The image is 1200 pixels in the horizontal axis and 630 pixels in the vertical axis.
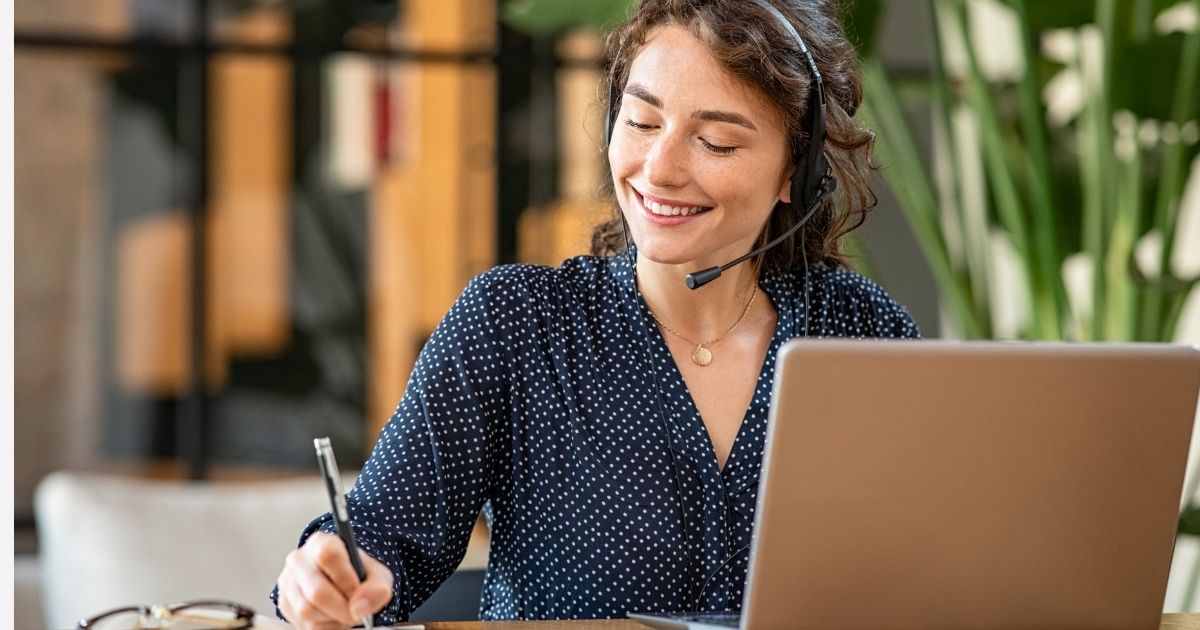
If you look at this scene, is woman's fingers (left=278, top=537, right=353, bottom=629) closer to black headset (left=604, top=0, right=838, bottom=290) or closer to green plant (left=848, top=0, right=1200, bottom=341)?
black headset (left=604, top=0, right=838, bottom=290)

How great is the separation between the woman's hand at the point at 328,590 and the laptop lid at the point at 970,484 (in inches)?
10.8

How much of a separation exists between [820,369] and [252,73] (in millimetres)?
2678

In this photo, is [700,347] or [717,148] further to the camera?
[700,347]

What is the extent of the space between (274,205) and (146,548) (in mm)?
1396

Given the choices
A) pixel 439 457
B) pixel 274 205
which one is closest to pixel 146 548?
pixel 439 457

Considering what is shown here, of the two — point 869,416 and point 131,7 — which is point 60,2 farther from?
point 869,416

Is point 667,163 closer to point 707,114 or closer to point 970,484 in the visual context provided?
point 707,114

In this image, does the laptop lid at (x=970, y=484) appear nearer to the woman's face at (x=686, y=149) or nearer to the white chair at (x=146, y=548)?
the woman's face at (x=686, y=149)

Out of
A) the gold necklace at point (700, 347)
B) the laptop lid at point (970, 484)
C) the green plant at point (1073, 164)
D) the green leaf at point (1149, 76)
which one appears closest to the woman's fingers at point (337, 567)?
the laptop lid at point (970, 484)

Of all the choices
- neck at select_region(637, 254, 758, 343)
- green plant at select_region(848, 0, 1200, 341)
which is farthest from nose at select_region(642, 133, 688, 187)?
green plant at select_region(848, 0, 1200, 341)

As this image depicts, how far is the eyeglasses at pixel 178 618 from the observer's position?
938 mm

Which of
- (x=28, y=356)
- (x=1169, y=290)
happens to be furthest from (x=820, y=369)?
(x=28, y=356)

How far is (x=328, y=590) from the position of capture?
1.00m

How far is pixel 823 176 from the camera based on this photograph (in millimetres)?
1462
